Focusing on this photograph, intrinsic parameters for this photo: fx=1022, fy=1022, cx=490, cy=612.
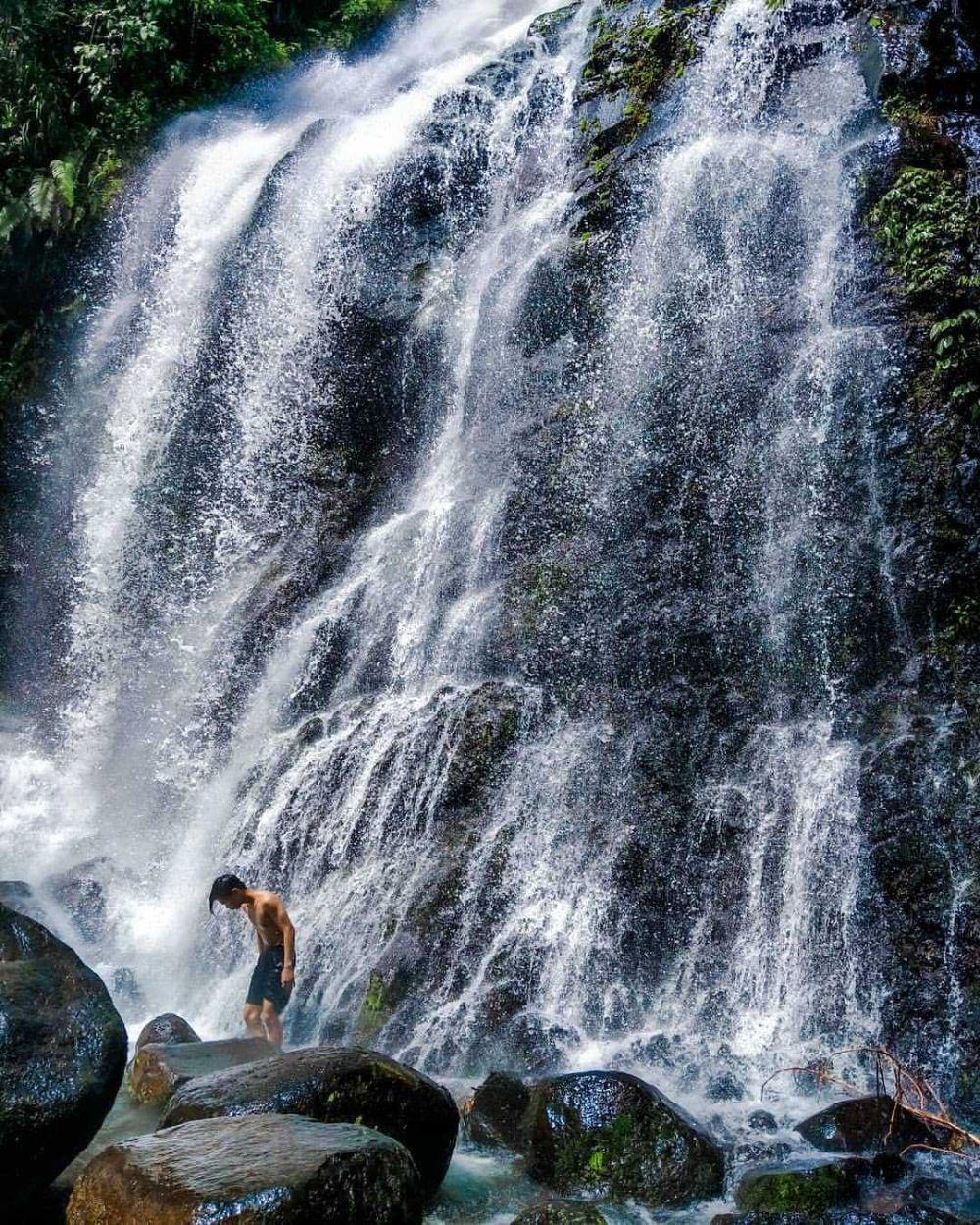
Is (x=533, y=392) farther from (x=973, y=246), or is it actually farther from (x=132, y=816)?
(x=132, y=816)

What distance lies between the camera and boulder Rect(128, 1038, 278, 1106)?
6.82 meters

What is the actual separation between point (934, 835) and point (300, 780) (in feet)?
20.1

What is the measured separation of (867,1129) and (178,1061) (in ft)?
15.0

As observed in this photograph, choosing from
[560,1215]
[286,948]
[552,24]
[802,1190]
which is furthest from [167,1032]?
[552,24]

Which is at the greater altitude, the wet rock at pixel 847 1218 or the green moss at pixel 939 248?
the green moss at pixel 939 248

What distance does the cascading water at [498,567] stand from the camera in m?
8.92

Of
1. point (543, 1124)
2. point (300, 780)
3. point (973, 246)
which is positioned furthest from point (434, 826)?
point (973, 246)

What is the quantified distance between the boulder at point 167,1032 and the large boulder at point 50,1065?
85.0 inches

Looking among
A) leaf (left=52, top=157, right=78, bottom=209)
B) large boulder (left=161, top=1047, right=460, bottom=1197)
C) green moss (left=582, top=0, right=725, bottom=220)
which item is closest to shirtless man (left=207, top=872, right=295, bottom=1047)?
large boulder (left=161, top=1047, right=460, bottom=1197)

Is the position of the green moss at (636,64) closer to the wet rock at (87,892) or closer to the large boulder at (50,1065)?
the wet rock at (87,892)

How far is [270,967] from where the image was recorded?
26.4 ft

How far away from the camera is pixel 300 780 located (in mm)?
10734

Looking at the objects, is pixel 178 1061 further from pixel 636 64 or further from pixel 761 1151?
pixel 636 64

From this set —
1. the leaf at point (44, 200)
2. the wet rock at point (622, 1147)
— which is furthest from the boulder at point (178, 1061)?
the leaf at point (44, 200)
